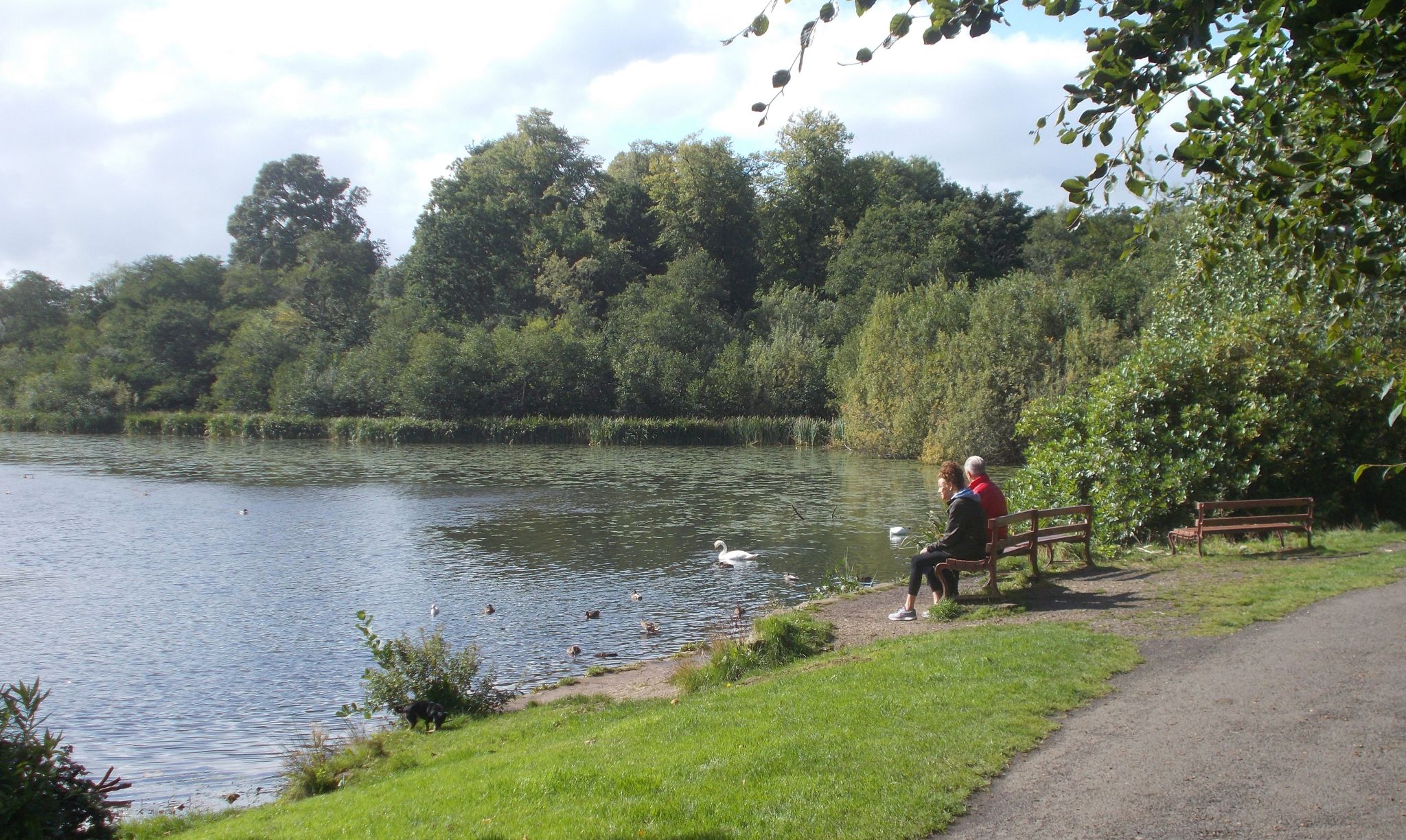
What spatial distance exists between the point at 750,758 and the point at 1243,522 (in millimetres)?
10816

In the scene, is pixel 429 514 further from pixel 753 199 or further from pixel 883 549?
pixel 753 199

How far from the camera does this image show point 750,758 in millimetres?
6273

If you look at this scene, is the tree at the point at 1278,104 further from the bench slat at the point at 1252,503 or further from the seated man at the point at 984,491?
the bench slat at the point at 1252,503

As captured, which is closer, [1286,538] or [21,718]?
[21,718]

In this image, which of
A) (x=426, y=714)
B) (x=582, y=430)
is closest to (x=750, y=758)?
(x=426, y=714)

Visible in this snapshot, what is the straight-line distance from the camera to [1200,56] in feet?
17.9

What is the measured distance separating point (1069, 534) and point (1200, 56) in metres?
9.24

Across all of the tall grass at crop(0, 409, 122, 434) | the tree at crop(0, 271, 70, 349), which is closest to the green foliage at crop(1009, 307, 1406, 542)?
the tall grass at crop(0, 409, 122, 434)

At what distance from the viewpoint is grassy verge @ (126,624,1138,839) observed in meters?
5.42

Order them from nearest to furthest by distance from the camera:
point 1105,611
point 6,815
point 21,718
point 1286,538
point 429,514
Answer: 1. point 6,815
2. point 21,718
3. point 1105,611
4. point 1286,538
5. point 429,514

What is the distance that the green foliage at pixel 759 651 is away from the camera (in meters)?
10.3

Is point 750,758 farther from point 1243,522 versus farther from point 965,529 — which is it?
point 1243,522

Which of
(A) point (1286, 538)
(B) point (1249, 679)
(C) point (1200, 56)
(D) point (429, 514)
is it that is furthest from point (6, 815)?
(D) point (429, 514)

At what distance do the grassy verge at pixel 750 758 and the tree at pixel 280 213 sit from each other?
10347 cm
